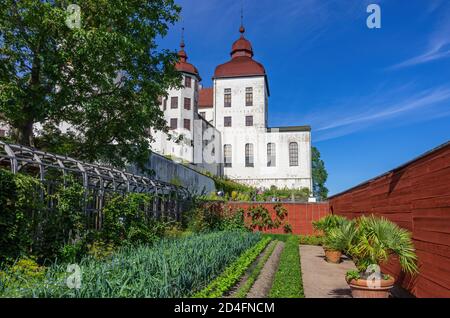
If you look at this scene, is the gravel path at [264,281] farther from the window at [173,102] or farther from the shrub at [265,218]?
the window at [173,102]

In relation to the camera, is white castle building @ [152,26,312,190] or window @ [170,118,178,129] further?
white castle building @ [152,26,312,190]

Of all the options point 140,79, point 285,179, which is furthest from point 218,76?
point 140,79

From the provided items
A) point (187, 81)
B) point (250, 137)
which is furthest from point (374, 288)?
point (250, 137)

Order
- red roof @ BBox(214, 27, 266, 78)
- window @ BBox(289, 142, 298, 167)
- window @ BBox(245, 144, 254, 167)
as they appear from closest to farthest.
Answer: window @ BBox(289, 142, 298, 167), window @ BBox(245, 144, 254, 167), red roof @ BBox(214, 27, 266, 78)

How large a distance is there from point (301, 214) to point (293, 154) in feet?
74.8

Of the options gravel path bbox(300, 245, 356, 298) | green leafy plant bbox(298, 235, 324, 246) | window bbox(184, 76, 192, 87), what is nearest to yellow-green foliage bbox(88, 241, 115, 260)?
gravel path bbox(300, 245, 356, 298)

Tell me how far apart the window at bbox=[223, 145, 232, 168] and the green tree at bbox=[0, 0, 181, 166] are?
108ft

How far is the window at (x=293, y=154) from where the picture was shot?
47634 millimetres

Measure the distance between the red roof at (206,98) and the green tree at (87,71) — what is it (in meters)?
38.1

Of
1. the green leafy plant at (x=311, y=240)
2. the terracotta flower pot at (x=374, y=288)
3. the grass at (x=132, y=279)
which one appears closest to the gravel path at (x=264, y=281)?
the grass at (x=132, y=279)

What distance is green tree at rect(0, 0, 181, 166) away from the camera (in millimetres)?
12031

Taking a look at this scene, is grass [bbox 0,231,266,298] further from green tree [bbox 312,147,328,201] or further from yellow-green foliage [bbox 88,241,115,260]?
green tree [bbox 312,147,328,201]

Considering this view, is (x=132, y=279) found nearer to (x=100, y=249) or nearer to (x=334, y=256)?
(x=100, y=249)

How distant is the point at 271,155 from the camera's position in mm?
48750
